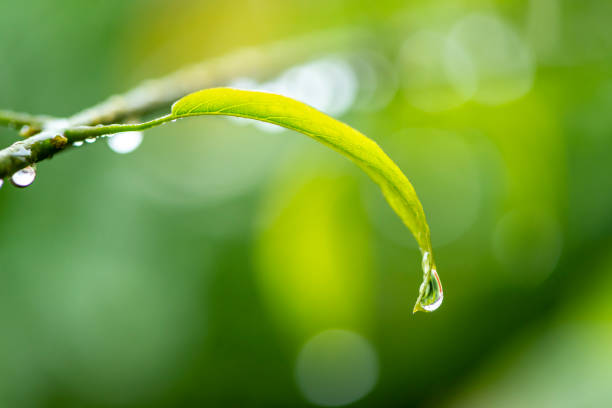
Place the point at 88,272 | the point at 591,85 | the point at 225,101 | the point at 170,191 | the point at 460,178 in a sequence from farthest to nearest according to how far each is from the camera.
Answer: the point at 170,191 < the point at 88,272 < the point at 460,178 < the point at 591,85 < the point at 225,101

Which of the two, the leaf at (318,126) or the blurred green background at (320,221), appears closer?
the leaf at (318,126)

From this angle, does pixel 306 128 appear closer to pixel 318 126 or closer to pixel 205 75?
pixel 318 126

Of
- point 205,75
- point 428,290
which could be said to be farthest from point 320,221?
point 428,290

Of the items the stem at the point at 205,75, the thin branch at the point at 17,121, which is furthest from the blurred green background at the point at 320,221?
the thin branch at the point at 17,121

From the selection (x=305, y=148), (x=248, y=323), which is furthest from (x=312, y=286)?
(x=248, y=323)

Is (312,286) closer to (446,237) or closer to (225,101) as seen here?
(446,237)

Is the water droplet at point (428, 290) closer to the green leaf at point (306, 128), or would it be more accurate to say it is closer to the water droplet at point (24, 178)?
the green leaf at point (306, 128)

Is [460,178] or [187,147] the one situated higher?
[187,147]

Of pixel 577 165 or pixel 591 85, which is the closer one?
pixel 591 85
